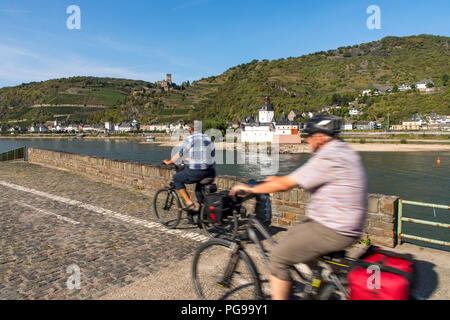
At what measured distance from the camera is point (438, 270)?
393 centimetres

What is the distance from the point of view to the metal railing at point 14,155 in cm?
1995

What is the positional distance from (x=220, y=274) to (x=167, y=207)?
11.3 ft

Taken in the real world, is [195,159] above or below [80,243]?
above

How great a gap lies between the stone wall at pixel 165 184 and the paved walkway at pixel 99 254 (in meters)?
0.52

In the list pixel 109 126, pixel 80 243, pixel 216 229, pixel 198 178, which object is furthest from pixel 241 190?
pixel 109 126

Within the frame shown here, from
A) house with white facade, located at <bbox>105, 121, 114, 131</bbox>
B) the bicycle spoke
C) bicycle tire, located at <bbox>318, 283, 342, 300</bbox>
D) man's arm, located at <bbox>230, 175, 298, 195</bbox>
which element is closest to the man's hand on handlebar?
man's arm, located at <bbox>230, 175, 298, 195</bbox>

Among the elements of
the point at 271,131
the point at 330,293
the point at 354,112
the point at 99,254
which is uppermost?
the point at 354,112

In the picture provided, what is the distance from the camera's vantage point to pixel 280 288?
7.91 ft

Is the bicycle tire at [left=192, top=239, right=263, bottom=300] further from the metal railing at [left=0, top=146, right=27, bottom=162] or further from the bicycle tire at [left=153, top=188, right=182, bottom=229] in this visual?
the metal railing at [left=0, top=146, right=27, bottom=162]

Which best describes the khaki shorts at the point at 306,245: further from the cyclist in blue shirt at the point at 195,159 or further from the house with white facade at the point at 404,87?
the house with white facade at the point at 404,87

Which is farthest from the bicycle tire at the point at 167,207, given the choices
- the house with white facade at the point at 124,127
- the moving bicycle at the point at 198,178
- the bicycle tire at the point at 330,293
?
the house with white facade at the point at 124,127

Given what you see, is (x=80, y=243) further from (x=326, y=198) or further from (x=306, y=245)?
(x=326, y=198)
